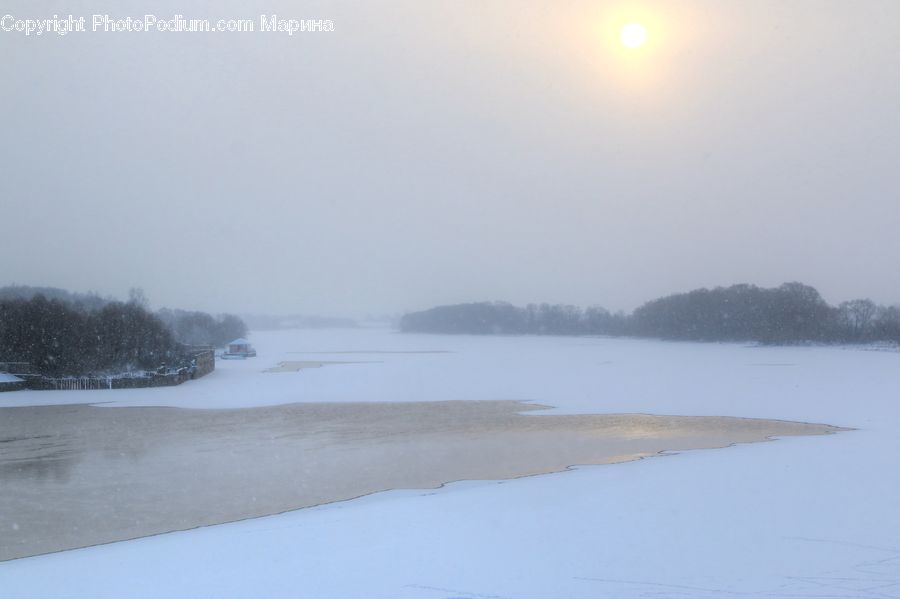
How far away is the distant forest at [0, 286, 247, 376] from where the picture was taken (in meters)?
28.0

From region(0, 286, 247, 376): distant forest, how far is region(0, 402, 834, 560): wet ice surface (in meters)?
9.87

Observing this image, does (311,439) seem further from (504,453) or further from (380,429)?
(504,453)

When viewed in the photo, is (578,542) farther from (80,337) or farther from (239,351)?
(239,351)

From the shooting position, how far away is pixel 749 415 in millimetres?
16797

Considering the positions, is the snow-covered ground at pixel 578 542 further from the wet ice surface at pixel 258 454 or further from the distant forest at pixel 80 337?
the distant forest at pixel 80 337

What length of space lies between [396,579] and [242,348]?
152ft

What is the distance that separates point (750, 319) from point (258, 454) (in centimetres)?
6634

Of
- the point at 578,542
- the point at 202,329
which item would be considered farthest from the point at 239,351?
the point at 578,542

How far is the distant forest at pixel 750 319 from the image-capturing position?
6244cm

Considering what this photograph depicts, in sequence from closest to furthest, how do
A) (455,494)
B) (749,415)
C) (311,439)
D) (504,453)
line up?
(455,494), (504,453), (311,439), (749,415)

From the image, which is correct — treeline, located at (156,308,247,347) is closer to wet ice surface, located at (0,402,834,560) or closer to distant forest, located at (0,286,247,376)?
distant forest, located at (0,286,247,376)

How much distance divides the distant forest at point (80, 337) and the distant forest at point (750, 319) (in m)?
50.8

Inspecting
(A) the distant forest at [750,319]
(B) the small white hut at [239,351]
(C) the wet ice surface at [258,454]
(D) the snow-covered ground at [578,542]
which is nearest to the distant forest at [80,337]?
(C) the wet ice surface at [258,454]

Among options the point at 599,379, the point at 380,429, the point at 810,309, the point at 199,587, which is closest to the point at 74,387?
the point at 380,429
